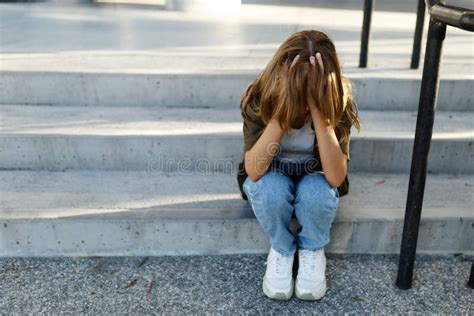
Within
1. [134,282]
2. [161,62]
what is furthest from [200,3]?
[134,282]

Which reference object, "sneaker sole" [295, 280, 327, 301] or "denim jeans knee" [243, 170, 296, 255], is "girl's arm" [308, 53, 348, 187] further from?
"sneaker sole" [295, 280, 327, 301]

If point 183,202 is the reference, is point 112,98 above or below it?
above

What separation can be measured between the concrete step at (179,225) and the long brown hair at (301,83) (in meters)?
0.48

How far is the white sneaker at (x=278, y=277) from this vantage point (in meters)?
1.70

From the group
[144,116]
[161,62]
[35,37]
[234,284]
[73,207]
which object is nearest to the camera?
[234,284]

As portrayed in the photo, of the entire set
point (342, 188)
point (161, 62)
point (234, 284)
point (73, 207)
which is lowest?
point (234, 284)

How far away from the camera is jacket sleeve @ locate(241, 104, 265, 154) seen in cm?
170

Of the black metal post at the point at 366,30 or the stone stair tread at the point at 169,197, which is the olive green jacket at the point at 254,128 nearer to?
the stone stair tread at the point at 169,197

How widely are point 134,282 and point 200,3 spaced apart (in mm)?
3632

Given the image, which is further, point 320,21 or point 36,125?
point 320,21

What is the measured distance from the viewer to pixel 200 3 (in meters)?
4.86

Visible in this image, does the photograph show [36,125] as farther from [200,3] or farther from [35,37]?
[200,3]

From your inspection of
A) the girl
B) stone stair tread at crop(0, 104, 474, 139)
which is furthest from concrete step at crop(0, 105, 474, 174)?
the girl

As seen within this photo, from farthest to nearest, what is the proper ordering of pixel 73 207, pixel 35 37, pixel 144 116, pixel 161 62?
pixel 35 37 < pixel 161 62 < pixel 144 116 < pixel 73 207
